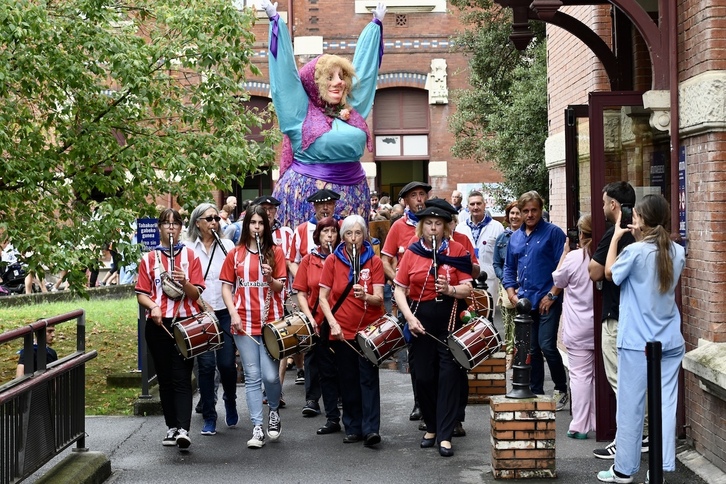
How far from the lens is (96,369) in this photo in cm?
1384

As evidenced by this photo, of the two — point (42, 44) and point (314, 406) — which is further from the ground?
point (42, 44)

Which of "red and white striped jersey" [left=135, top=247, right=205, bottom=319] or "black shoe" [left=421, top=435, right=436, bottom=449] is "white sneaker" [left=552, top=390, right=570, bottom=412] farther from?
"red and white striped jersey" [left=135, top=247, right=205, bottom=319]

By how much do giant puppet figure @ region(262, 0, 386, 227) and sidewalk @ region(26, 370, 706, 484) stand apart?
244cm

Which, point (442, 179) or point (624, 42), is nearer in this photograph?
point (624, 42)

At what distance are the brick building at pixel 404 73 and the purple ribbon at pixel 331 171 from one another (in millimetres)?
16479

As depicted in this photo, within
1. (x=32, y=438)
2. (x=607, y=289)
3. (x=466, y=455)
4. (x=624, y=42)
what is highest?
(x=624, y=42)

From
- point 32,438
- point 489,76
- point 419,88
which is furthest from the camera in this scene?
point 419,88

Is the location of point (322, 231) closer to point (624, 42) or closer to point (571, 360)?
point (571, 360)

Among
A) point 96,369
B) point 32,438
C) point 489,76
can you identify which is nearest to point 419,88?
point 489,76

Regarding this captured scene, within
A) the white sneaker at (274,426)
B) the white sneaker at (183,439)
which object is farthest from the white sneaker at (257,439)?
the white sneaker at (183,439)

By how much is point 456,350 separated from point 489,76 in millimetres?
13912

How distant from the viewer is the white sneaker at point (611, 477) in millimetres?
7121

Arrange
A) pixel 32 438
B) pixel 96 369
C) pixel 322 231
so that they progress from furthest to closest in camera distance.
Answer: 1. pixel 96 369
2. pixel 322 231
3. pixel 32 438

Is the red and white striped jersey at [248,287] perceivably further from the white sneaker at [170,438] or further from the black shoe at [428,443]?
the black shoe at [428,443]
